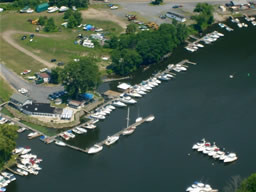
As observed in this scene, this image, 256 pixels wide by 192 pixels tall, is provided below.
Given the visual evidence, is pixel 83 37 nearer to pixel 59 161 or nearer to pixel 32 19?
pixel 32 19

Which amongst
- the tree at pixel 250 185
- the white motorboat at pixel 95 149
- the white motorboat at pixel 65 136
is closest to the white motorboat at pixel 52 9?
the white motorboat at pixel 65 136

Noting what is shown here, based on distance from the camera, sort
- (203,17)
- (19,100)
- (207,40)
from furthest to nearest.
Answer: (203,17) → (207,40) → (19,100)

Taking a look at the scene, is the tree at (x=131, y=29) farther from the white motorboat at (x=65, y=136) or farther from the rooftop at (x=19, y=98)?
the white motorboat at (x=65, y=136)

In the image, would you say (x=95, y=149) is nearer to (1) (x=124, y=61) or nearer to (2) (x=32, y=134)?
(2) (x=32, y=134)

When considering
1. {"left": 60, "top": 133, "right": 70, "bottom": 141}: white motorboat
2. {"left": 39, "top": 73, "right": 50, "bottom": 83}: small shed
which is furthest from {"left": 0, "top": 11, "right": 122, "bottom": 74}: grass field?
{"left": 60, "top": 133, "right": 70, "bottom": 141}: white motorboat

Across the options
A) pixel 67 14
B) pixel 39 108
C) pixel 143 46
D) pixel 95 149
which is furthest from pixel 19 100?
pixel 67 14

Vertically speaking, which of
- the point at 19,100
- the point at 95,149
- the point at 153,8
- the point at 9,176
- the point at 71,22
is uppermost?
the point at 153,8

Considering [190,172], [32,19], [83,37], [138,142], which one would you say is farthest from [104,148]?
[32,19]
